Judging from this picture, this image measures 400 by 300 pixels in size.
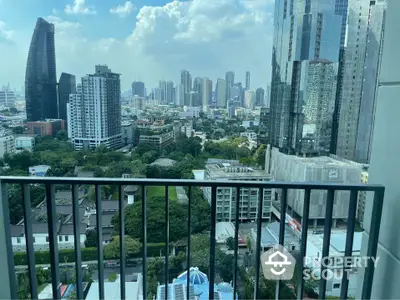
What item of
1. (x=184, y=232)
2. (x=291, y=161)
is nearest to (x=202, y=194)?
(x=184, y=232)

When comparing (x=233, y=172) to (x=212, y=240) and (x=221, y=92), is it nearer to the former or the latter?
(x=212, y=240)

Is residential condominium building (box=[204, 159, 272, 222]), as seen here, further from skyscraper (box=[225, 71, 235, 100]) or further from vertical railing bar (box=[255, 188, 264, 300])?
skyscraper (box=[225, 71, 235, 100])

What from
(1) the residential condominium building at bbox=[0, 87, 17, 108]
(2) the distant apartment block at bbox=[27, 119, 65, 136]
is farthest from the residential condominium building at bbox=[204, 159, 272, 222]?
(1) the residential condominium building at bbox=[0, 87, 17, 108]

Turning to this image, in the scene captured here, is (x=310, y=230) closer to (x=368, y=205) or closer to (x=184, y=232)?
(x=368, y=205)

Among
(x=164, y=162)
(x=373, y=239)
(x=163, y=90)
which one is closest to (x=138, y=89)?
(x=163, y=90)

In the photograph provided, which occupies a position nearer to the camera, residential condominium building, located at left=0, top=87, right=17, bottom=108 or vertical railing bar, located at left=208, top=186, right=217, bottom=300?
vertical railing bar, located at left=208, top=186, right=217, bottom=300

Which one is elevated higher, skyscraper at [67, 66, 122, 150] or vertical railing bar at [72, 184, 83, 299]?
skyscraper at [67, 66, 122, 150]

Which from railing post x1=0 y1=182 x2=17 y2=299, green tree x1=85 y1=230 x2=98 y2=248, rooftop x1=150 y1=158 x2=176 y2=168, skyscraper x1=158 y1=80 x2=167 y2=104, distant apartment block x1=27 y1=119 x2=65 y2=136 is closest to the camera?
railing post x1=0 y1=182 x2=17 y2=299
